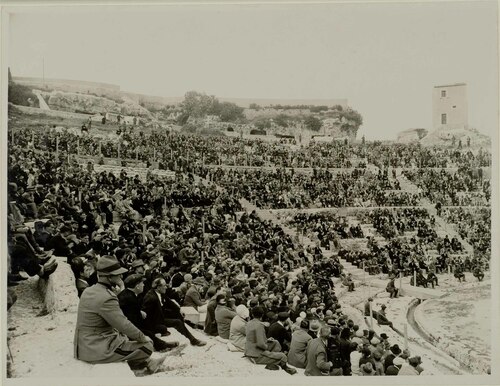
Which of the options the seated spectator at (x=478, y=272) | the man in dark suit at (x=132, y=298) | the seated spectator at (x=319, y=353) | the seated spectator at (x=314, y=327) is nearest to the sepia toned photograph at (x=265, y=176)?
the seated spectator at (x=478, y=272)

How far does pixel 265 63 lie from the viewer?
35.3 feet

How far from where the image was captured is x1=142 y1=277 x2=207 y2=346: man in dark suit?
8891mm

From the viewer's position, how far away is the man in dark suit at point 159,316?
8891 millimetres

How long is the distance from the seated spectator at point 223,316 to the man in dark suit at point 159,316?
38 centimetres

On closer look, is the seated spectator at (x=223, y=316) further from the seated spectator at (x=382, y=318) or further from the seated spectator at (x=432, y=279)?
the seated spectator at (x=432, y=279)

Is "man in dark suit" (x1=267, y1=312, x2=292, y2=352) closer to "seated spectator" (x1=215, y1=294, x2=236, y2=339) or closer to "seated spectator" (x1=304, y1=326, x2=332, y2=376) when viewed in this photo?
"seated spectator" (x1=304, y1=326, x2=332, y2=376)

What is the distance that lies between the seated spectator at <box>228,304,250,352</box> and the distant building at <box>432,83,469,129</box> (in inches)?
213

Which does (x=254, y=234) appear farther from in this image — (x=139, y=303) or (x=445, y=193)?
(x=445, y=193)

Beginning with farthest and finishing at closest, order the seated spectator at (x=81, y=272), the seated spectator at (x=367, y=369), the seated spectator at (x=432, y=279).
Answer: the seated spectator at (x=432, y=279)
the seated spectator at (x=367, y=369)
the seated spectator at (x=81, y=272)

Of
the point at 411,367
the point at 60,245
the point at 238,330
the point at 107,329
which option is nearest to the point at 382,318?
the point at 411,367

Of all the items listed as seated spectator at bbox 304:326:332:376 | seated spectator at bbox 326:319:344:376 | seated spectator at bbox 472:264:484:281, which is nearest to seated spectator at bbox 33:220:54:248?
seated spectator at bbox 304:326:332:376

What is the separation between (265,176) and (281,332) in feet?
11.4

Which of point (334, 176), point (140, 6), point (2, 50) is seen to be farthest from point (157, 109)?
point (334, 176)

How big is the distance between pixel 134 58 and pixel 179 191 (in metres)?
2.79
